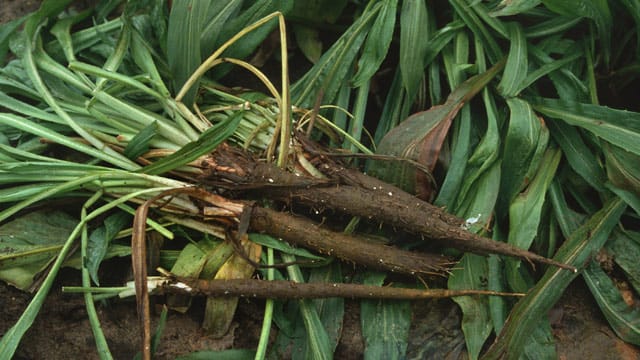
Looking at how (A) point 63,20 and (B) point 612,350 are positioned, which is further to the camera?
(A) point 63,20

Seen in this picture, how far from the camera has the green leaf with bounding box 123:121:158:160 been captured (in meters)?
1.41

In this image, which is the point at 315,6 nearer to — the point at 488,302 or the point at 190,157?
the point at 190,157

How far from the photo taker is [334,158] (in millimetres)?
1468

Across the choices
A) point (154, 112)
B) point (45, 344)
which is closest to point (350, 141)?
point (154, 112)

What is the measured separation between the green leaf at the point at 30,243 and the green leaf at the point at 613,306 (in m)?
1.20

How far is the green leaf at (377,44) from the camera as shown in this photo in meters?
1.60

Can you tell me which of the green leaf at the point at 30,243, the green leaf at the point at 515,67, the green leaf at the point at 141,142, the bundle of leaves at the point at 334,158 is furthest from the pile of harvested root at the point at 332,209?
the green leaf at the point at 515,67

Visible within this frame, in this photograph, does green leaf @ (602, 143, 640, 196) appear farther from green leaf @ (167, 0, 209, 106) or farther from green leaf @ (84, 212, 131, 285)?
green leaf @ (84, 212, 131, 285)

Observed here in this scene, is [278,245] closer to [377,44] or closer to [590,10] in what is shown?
[377,44]

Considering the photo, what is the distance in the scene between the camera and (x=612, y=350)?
4.67 ft

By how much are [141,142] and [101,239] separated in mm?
230

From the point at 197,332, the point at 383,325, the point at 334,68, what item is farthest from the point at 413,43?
the point at 197,332

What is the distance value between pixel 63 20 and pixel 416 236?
1.08 meters

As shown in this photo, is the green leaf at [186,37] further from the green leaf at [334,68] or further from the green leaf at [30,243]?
the green leaf at [30,243]
